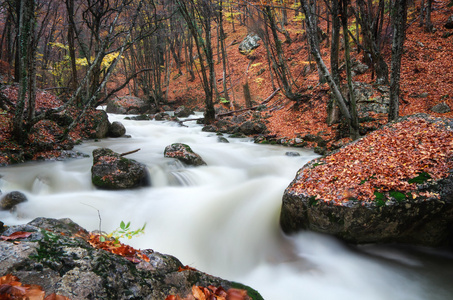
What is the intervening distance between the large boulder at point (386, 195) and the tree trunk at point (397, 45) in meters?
2.12

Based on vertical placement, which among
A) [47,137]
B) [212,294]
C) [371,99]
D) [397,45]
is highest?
[397,45]

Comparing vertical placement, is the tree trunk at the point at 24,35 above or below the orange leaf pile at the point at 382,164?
above

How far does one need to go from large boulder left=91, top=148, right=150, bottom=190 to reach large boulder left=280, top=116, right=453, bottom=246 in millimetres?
3597

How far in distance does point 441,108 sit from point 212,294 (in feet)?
34.2

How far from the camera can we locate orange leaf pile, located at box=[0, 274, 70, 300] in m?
1.05

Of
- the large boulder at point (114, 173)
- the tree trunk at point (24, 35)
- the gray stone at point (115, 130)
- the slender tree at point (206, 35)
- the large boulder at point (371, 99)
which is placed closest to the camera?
the tree trunk at point (24, 35)

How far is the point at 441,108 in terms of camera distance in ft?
27.8

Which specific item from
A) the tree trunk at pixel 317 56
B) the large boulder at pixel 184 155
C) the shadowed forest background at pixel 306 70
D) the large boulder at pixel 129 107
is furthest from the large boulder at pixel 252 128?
the large boulder at pixel 129 107

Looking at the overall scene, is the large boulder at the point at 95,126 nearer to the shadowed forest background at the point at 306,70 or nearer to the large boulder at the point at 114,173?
the shadowed forest background at the point at 306,70

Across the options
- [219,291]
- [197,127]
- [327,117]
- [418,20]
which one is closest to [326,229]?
[219,291]

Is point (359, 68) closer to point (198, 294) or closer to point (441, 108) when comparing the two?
point (441, 108)

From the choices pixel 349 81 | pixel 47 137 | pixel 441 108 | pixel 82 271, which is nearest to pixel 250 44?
pixel 441 108

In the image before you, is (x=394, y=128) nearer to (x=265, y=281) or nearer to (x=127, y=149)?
(x=265, y=281)

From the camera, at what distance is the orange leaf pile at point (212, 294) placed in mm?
1629
